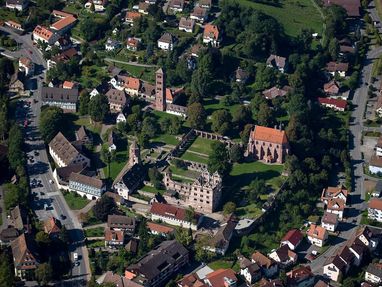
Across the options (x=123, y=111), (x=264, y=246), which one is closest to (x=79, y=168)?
(x=123, y=111)

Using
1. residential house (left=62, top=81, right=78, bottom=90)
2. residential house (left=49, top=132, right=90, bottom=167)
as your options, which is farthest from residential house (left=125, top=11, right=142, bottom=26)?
residential house (left=49, top=132, right=90, bottom=167)

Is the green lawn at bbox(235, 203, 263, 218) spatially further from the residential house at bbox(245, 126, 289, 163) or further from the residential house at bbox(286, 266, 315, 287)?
the residential house at bbox(286, 266, 315, 287)

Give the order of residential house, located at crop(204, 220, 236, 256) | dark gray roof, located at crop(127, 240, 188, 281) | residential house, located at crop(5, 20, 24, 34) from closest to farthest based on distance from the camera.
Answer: dark gray roof, located at crop(127, 240, 188, 281), residential house, located at crop(204, 220, 236, 256), residential house, located at crop(5, 20, 24, 34)

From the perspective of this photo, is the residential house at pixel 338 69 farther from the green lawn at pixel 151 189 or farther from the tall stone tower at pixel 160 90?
the green lawn at pixel 151 189

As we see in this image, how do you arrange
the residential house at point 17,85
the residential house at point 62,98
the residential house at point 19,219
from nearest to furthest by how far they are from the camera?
the residential house at point 19,219, the residential house at point 62,98, the residential house at point 17,85

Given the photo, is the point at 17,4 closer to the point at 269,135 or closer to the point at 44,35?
the point at 44,35

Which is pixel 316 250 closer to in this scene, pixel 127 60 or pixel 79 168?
pixel 79 168

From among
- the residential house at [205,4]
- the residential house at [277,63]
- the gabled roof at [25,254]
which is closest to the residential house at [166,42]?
the residential house at [205,4]
